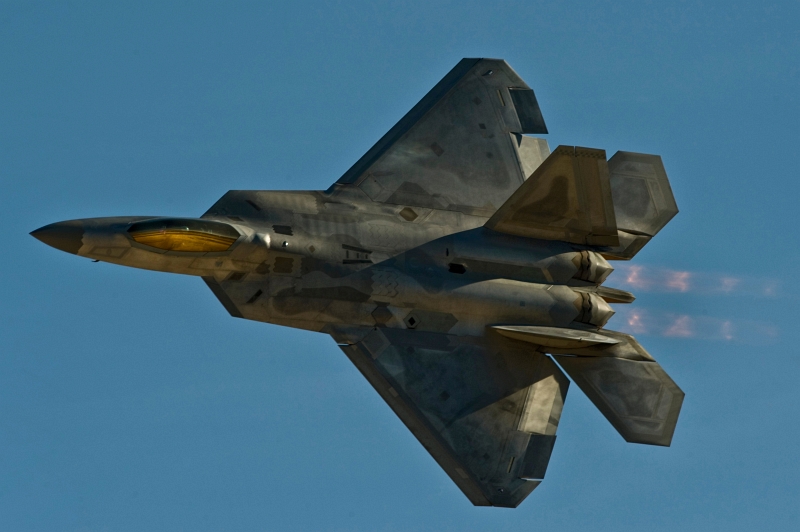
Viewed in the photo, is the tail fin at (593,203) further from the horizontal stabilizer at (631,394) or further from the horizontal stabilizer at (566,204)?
the horizontal stabilizer at (631,394)

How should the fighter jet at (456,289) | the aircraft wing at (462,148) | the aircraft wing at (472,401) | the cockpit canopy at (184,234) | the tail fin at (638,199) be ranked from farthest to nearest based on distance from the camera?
the tail fin at (638,199)
the aircraft wing at (462,148)
the aircraft wing at (472,401)
the fighter jet at (456,289)
the cockpit canopy at (184,234)

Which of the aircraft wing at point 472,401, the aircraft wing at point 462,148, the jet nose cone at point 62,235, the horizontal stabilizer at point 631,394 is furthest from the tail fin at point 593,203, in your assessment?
the jet nose cone at point 62,235

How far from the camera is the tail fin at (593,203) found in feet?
113

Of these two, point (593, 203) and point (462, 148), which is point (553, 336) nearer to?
point (593, 203)

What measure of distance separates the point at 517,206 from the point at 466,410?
18.7ft

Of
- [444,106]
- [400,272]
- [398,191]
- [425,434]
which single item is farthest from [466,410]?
[444,106]

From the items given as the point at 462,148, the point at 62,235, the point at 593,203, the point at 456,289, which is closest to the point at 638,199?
the point at 593,203

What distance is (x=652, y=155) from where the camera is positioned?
37.1 m

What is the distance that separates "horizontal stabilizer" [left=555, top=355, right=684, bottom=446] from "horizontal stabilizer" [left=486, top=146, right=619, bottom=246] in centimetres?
342

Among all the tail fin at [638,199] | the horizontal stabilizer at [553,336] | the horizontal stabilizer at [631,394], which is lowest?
the horizontal stabilizer at [631,394]

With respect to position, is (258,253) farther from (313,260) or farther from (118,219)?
(118,219)

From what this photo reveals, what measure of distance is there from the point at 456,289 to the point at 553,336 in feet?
9.33

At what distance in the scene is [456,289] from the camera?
34219 millimetres

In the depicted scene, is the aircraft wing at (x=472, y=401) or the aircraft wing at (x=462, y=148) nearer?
→ the aircraft wing at (x=472, y=401)
